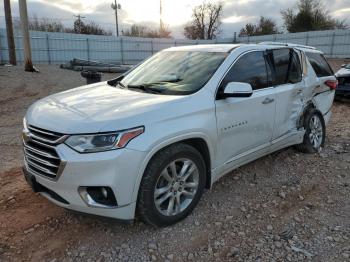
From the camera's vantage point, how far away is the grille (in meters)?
2.89

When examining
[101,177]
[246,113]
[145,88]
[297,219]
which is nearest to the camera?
→ [101,177]

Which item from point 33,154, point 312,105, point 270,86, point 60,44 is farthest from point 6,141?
point 60,44

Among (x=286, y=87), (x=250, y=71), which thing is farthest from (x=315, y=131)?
(x=250, y=71)

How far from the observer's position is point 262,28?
53.5 meters

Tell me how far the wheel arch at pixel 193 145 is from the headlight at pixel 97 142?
0.27 metres

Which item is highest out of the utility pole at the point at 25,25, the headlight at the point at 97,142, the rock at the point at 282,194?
the utility pole at the point at 25,25

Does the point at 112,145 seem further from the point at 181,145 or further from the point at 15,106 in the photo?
the point at 15,106

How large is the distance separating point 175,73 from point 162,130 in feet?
3.93

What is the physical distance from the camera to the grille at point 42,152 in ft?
9.49

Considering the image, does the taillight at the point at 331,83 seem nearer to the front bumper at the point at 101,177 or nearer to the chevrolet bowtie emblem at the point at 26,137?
the front bumper at the point at 101,177

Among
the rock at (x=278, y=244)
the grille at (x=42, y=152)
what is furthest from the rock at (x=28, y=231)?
the rock at (x=278, y=244)

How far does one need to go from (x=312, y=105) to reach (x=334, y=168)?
1.04 m

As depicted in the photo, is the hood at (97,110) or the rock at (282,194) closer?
the hood at (97,110)

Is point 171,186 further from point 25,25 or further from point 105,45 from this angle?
point 105,45
